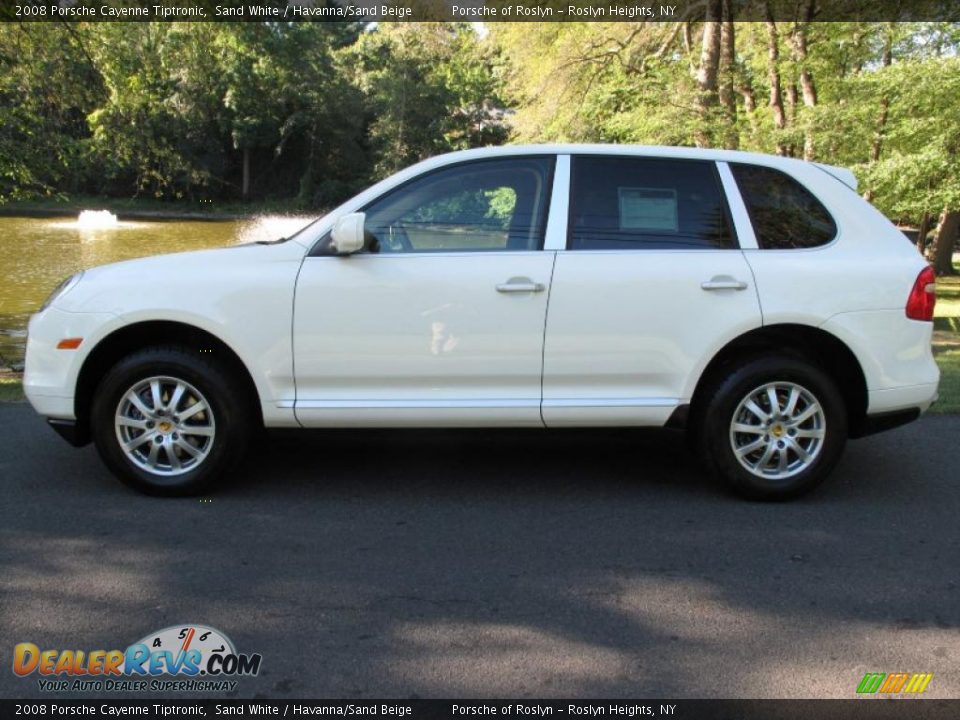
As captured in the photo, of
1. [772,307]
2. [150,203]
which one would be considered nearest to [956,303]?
[772,307]

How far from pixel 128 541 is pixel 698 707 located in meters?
2.73

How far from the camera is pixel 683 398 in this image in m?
4.82

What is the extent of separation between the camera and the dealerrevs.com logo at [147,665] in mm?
3059

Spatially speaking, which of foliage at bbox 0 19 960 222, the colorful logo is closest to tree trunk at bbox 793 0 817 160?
foliage at bbox 0 19 960 222

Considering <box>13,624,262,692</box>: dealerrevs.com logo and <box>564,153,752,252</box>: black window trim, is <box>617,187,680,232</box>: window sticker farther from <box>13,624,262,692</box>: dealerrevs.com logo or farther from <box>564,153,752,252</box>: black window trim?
<box>13,624,262,692</box>: dealerrevs.com logo

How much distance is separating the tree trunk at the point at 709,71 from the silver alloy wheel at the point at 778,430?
41.3 feet

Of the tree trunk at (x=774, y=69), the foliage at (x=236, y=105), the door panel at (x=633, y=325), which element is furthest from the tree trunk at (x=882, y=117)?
the door panel at (x=633, y=325)

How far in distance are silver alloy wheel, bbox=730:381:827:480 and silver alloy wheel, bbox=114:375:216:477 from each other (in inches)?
112

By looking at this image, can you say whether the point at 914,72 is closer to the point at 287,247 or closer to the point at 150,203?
the point at 287,247

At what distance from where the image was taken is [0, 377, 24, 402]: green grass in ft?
24.0

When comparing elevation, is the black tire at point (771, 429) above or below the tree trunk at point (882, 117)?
below

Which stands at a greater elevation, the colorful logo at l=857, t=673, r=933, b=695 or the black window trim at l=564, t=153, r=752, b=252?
the black window trim at l=564, t=153, r=752, b=252

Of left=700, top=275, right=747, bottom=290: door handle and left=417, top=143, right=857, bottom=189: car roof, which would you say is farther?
left=417, top=143, right=857, bottom=189: car roof

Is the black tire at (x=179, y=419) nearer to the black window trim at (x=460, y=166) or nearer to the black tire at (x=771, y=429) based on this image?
the black window trim at (x=460, y=166)
